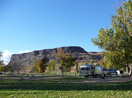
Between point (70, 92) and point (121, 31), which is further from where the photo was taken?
point (121, 31)

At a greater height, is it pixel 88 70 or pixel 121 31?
pixel 121 31

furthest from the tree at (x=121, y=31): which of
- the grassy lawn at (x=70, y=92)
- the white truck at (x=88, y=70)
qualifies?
the white truck at (x=88, y=70)

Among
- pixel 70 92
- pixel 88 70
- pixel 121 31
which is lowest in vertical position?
pixel 70 92

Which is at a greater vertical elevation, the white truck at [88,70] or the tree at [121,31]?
the tree at [121,31]

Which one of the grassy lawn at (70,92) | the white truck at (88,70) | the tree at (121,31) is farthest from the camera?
the white truck at (88,70)

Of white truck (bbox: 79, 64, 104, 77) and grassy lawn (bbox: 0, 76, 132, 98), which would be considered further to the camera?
white truck (bbox: 79, 64, 104, 77)

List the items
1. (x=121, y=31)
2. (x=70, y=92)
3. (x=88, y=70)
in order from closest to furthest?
(x=70, y=92), (x=121, y=31), (x=88, y=70)

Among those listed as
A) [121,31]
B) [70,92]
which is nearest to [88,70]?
[121,31]

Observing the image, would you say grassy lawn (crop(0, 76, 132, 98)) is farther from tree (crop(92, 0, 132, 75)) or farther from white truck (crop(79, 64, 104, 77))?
white truck (crop(79, 64, 104, 77))

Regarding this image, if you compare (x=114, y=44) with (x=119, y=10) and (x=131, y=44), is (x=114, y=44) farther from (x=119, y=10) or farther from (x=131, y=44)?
(x=119, y=10)

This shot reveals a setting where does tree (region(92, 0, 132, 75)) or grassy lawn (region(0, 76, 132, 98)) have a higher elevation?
tree (region(92, 0, 132, 75))

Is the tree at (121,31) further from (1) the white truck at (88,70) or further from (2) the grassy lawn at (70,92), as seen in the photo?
(1) the white truck at (88,70)

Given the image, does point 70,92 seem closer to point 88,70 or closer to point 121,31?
point 121,31

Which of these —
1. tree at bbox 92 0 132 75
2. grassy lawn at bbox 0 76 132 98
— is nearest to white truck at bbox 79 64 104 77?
tree at bbox 92 0 132 75
